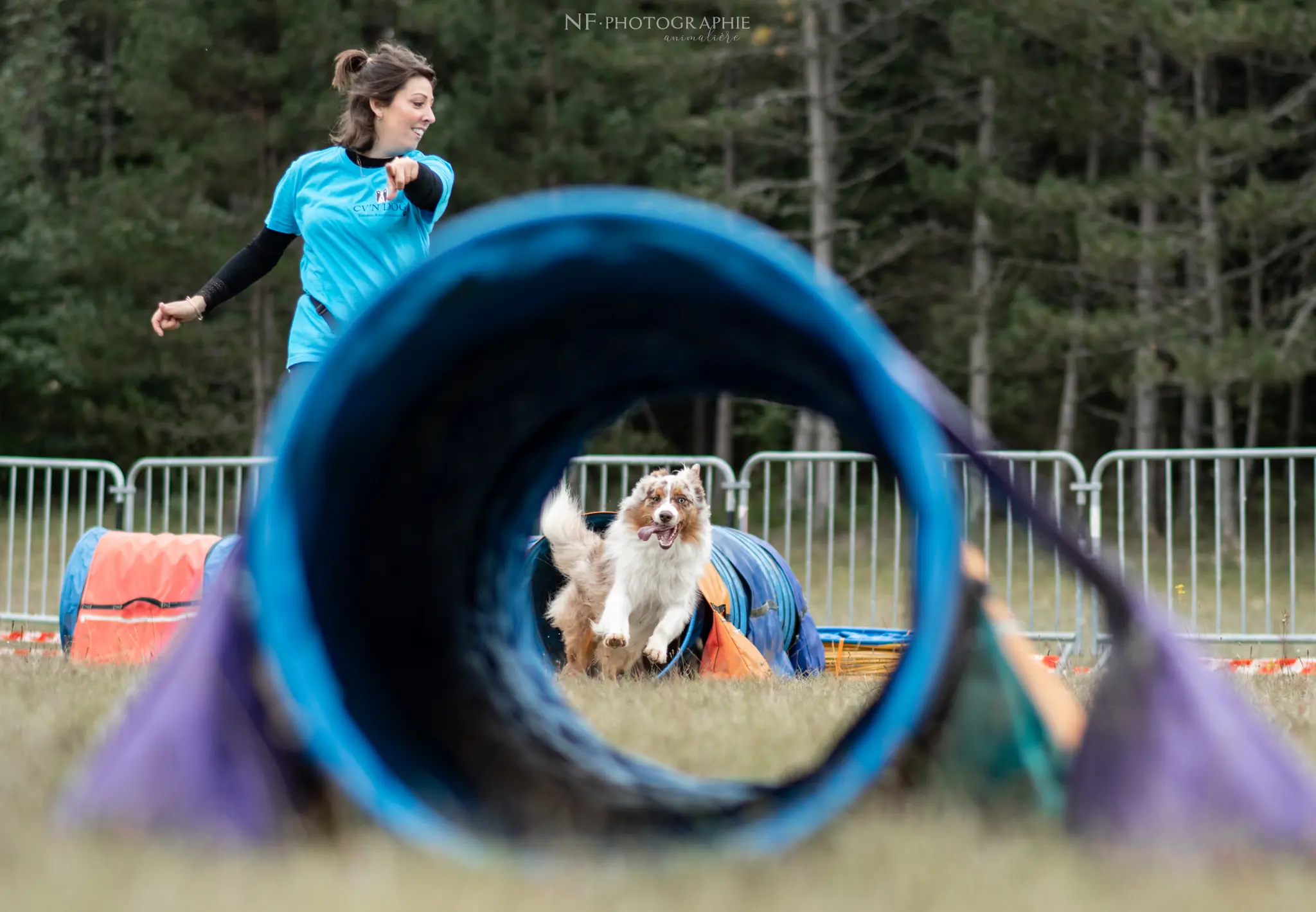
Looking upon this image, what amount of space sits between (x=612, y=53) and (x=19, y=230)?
1161cm

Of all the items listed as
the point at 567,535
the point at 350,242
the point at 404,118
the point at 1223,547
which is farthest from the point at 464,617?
the point at 1223,547

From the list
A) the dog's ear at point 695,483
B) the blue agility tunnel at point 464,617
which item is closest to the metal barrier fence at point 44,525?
Answer: the dog's ear at point 695,483

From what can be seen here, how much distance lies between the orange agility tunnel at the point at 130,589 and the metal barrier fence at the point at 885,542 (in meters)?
3.16

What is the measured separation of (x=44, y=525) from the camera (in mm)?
11445

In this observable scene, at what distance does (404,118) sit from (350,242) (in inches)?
16.3

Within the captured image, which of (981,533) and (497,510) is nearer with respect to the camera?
(497,510)

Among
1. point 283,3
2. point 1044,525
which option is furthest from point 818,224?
point 1044,525

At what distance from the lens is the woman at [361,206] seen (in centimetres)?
435

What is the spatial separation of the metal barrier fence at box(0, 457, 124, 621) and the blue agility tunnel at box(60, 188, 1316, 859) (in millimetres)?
6515

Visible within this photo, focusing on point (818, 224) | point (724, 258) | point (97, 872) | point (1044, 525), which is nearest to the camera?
point (97, 872)

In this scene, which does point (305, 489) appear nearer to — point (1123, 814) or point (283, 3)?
point (1123, 814)

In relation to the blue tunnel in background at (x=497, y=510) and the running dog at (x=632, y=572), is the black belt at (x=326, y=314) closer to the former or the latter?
the blue tunnel in background at (x=497, y=510)

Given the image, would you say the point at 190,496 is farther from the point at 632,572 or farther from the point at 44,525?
the point at 632,572

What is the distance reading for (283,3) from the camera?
21266 mm
